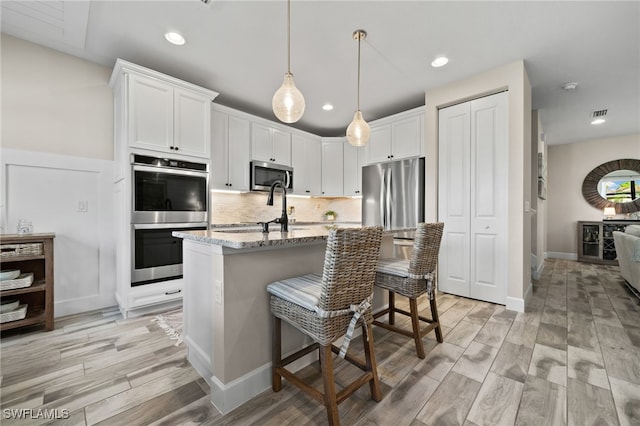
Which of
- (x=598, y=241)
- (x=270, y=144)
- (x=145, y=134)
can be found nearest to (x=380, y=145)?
(x=270, y=144)

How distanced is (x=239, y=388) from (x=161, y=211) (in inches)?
78.8

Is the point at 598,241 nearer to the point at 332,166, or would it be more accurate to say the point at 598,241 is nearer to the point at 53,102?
the point at 332,166

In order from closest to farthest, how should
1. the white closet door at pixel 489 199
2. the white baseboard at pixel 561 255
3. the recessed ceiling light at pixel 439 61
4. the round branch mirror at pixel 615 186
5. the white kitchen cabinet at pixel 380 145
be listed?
the recessed ceiling light at pixel 439 61, the white closet door at pixel 489 199, the white kitchen cabinet at pixel 380 145, the round branch mirror at pixel 615 186, the white baseboard at pixel 561 255

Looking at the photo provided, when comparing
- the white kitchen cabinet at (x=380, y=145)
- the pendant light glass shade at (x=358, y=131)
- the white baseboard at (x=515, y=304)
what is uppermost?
the white kitchen cabinet at (x=380, y=145)

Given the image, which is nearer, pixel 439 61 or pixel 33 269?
pixel 33 269

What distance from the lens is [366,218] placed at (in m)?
4.39

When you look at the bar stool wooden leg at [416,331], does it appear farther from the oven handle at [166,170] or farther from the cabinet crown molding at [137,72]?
the cabinet crown molding at [137,72]

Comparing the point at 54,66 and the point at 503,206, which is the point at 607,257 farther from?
the point at 54,66

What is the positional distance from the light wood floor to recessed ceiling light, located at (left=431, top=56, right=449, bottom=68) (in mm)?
2667

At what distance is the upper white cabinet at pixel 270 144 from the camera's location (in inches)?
155

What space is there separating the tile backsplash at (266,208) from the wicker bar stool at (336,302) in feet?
9.23

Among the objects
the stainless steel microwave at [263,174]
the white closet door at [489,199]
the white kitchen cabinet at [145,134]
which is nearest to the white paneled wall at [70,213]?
the white kitchen cabinet at [145,134]

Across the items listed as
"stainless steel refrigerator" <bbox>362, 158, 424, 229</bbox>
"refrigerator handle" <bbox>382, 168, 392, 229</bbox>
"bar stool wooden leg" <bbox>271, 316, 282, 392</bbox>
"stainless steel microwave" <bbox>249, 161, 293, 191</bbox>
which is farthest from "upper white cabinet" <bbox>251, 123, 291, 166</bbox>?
"bar stool wooden leg" <bbox>271, 316, 282, 392</bbox>

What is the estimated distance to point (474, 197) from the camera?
306 cm
